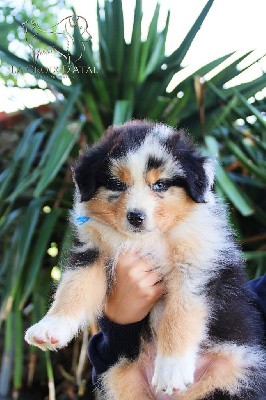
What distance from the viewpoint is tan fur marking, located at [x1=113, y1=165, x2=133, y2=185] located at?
1698 millimetres

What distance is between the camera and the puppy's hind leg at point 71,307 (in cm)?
174

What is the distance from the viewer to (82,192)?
1766mm

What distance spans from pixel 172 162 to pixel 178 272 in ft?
1.11

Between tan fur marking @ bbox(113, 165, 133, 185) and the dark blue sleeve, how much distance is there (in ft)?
1.60

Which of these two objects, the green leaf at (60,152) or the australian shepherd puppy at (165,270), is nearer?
the australian shepherd puppy at (165,270)

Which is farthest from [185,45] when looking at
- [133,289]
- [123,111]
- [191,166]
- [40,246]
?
[133,289]

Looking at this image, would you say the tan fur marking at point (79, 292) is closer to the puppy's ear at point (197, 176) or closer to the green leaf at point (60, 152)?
the puppy's ear at point (197, 176)

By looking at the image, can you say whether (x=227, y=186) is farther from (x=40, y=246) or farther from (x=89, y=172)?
(x=89, y=172)

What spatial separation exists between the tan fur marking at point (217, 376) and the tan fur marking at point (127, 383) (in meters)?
0.14

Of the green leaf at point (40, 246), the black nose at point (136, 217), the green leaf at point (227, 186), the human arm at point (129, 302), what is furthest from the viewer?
the green leaf at point (40, 246)

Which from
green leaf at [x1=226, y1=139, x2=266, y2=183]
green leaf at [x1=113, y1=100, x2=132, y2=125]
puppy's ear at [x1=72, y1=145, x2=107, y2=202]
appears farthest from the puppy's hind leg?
green leaf at [x1=226, y1=139, x2=266, y2=183]

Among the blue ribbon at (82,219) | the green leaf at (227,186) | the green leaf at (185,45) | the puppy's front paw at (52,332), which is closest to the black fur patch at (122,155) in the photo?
the blue ribbon at (82,219)

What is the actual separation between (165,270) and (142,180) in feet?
1.07

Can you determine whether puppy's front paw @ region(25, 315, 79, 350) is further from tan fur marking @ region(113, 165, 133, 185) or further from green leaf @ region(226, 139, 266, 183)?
green leaf @ region(226, 139, 266, 183)
